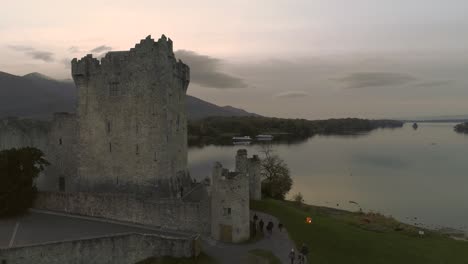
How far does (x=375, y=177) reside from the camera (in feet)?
217

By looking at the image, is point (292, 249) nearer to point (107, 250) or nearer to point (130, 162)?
point (107, 250)

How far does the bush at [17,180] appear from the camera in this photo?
962 inches

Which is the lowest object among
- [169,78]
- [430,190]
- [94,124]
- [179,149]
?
[430,190]

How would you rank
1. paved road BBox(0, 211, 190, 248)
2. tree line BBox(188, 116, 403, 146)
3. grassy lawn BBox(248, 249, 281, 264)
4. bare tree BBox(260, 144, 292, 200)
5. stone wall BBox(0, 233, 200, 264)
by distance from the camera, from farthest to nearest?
tree line BBox(188, 116, 403, 146), bare tree BBox(260, 144, 292, 200), paved road BBox(0, 211, 190, 248), stone wall BBox(0, 233, 200, 264), grassy lawn BBox(248, 249, 281, 264)

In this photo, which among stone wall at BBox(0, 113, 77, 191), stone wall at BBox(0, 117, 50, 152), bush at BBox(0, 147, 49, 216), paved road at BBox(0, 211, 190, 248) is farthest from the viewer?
stone wall at BBox(0, 117, 50, 152)

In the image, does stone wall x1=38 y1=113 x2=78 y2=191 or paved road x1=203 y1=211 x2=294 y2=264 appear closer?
paved road x1=203 y1=211 x2=294 y2=264

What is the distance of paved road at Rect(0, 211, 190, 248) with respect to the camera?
21.2 metres

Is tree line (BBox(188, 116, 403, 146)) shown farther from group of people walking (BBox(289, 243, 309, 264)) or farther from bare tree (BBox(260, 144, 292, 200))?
group of people walking (BBox(289, 243, 309, 264))

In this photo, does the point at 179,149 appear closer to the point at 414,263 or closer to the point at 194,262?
the point at 194,262

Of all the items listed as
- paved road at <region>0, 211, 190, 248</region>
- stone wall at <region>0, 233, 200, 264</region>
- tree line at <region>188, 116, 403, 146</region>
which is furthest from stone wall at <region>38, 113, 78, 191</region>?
tree line at <region>188, 116, 403, 146</region>

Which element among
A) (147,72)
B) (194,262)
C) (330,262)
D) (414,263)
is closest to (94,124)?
(147,72)

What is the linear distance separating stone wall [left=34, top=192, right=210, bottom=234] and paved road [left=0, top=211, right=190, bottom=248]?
1.66 feet

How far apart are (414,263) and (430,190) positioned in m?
38.5

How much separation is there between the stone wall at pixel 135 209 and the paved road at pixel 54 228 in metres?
0.50
